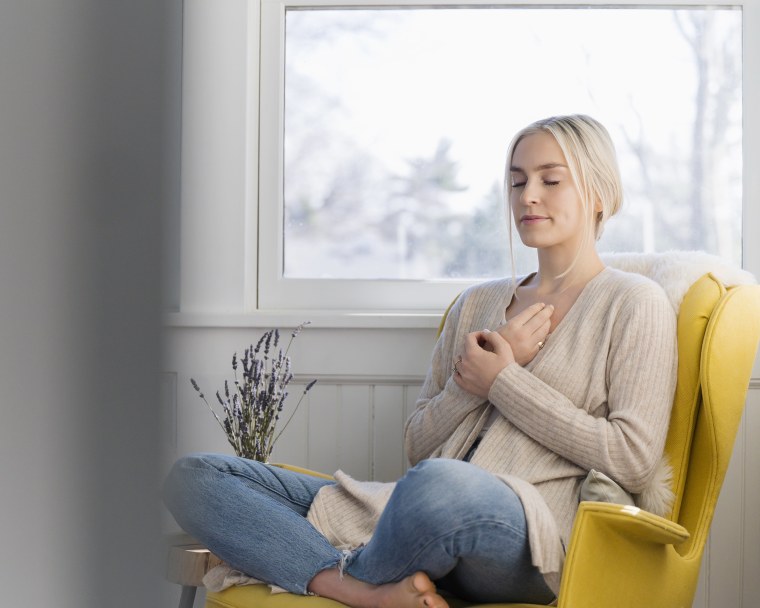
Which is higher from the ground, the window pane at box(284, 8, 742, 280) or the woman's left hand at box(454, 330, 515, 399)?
the window pane at box(284, 8, 742, 280)

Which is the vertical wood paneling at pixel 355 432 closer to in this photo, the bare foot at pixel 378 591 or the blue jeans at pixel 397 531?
the blue jeans at pixel 397 531

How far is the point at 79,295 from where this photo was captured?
0.60 ft

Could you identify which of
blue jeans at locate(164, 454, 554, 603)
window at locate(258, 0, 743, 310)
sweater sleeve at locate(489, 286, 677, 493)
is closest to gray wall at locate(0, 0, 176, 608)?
blue jeans at locate(164, 454, 554, 603)

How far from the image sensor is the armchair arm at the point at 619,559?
123 centimetres

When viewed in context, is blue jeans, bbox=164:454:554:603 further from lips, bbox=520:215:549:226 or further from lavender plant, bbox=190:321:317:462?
lips, bbox=520:215:549:226

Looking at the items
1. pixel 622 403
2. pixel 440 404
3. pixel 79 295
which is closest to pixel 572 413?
pixel 622 403

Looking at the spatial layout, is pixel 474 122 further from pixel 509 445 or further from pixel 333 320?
pixel 509 445

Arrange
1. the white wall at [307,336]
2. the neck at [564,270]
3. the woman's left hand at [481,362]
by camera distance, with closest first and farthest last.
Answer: the woman's left hand at [481,362] → the neck at [564,270] → the white wall at [307,336]

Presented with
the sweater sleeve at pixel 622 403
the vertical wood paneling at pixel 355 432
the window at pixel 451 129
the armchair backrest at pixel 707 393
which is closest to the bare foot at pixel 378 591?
the sweater sleeve at pixel 622 403

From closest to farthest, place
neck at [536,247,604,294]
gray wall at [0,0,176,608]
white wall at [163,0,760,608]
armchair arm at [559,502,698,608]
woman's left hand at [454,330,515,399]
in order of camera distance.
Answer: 1. gray wall at [0,0,176,608]
2. armchair arm at [559,502,698,608]
3. woman's left hand at [454,330,515,399]
4. neck at [536,247,604,294]
5. white wall at [163,0,760,608]

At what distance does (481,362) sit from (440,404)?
148 mm

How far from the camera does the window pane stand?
2.19 metres

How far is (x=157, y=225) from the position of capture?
20 centimetres

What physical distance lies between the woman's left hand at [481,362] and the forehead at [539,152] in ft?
1.06
